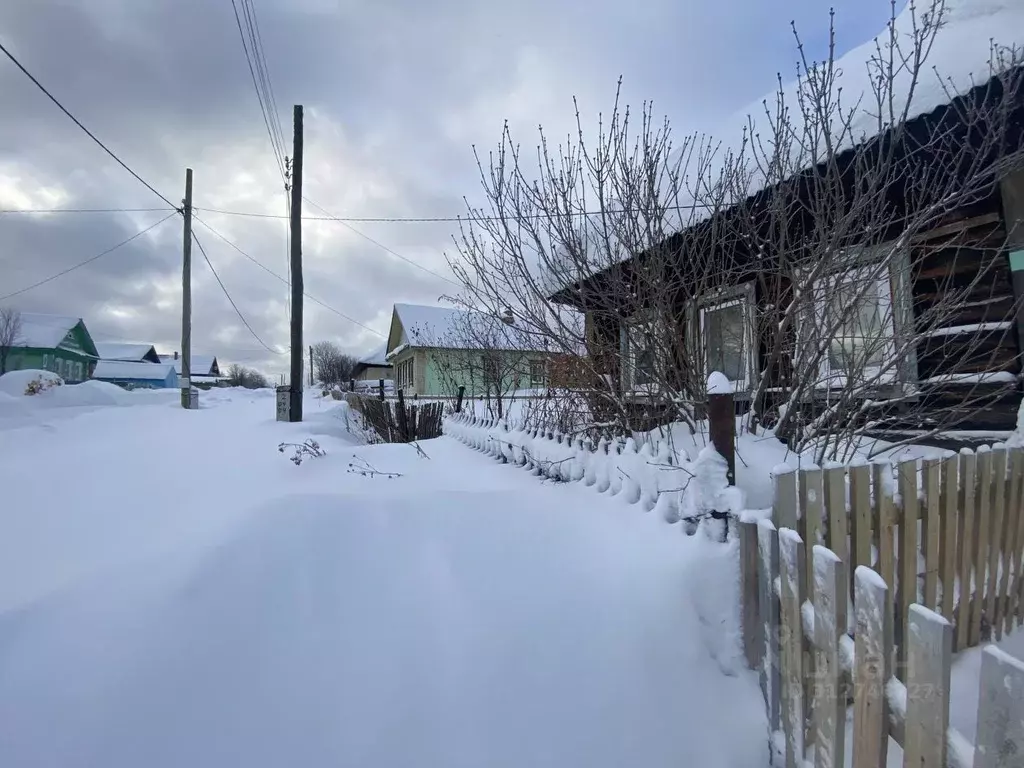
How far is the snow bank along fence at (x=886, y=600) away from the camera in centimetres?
104

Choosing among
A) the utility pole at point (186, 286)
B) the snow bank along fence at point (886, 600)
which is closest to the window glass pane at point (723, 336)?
the snow bank along fence at point (886, 600)

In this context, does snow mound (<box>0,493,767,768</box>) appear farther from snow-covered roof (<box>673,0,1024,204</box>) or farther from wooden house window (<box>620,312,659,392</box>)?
snow-covered roof (<box>673,0,1024,204</box>)

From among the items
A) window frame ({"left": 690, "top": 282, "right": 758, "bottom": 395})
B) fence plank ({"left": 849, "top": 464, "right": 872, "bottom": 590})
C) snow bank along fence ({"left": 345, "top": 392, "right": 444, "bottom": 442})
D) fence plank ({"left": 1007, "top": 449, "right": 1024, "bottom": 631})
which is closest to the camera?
fence plank ({"left": 849, "top": 464, "right": 872, "bottom": 590})

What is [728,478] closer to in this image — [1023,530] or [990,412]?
[1023,530]

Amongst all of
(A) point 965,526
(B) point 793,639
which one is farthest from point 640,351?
(B) point 793,639

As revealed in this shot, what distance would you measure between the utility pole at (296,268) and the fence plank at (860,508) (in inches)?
412

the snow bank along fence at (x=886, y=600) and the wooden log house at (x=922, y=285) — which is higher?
the wooden log house at (x=922, y=285)

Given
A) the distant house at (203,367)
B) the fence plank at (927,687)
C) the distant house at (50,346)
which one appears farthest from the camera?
the distant house at (203,367)

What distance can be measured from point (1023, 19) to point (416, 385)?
21223 millimetres

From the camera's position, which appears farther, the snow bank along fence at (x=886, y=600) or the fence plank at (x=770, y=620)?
the fence plank at (x=770, y=620)

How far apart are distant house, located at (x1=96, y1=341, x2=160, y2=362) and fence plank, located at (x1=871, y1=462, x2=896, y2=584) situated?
221ft

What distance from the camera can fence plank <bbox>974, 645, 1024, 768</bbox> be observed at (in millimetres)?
861

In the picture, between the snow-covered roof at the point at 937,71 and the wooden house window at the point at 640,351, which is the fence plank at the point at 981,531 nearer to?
the wooden house window at the point at 640,351

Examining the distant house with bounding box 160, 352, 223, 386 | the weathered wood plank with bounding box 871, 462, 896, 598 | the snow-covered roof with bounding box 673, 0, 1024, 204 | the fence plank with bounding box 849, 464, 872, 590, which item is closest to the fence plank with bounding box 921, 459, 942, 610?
the weathered wood plank with bounding box 871, 462, 896, 598
